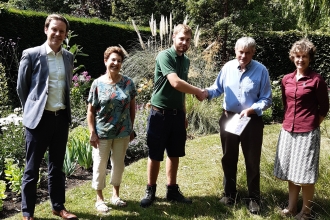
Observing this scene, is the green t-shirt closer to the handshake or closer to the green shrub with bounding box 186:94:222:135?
the handshake

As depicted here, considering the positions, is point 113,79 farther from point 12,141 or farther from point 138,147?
point 138,147

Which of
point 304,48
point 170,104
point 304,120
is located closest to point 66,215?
point 170,104

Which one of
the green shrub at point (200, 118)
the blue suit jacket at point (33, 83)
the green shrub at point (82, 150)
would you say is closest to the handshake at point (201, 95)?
the blue suit jacket at point (33, 83)

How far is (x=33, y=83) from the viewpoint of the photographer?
9.25 ft

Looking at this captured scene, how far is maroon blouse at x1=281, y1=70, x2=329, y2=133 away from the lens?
2834 mm

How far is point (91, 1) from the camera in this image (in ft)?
67.3

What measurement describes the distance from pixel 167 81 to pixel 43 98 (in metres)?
1.09

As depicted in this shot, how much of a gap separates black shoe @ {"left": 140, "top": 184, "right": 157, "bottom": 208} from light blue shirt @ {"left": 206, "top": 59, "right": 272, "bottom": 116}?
114 cm

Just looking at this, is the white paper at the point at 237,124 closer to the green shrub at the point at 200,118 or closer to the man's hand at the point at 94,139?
the man's hand at the point at 94,139

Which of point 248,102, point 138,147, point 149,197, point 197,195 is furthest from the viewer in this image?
point 138,147

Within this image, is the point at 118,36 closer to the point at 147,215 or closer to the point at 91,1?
the point at 147,215

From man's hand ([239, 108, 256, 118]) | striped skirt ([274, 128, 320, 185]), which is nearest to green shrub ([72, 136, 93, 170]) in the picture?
man's hand ([239, 108, 256, 118])

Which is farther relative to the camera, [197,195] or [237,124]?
[197,195]

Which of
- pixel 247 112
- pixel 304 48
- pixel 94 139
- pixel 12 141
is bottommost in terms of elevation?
pixel 12 141
